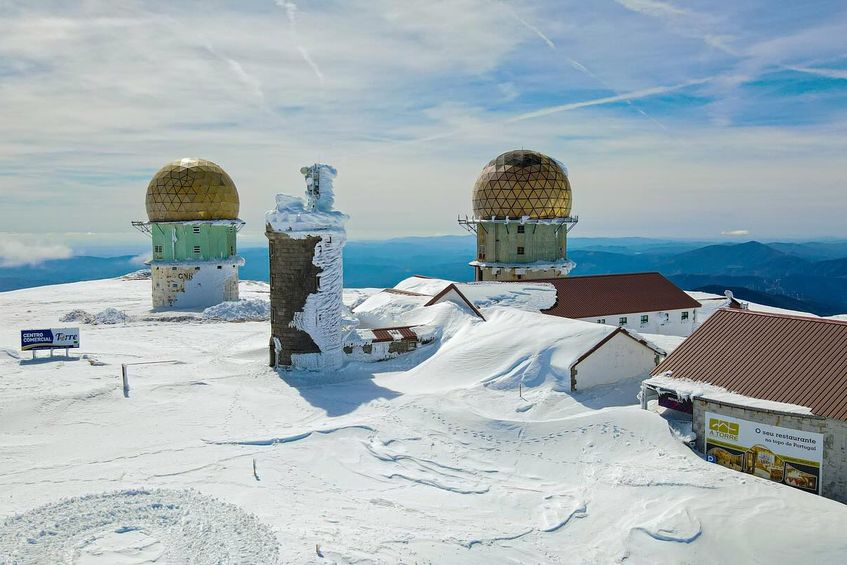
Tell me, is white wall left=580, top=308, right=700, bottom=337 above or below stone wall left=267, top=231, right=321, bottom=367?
below

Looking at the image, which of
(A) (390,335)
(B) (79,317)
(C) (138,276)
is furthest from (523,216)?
(C) (138,276)

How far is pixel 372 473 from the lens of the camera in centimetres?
1334

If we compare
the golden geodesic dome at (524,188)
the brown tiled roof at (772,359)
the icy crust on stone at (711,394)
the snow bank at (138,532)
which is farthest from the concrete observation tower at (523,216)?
the snow bank at (138,532)

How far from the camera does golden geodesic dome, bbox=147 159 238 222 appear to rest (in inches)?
1368

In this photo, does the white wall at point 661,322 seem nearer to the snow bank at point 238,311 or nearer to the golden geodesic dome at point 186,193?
the snow bank at point 238,311

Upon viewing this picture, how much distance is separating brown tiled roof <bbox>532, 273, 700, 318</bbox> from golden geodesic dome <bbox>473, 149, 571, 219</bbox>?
4.70 m

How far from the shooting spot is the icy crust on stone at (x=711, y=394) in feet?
44.0

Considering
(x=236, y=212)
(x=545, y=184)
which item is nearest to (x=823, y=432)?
(x=545, y=184)

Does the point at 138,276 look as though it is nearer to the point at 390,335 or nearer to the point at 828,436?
the point at 390,335

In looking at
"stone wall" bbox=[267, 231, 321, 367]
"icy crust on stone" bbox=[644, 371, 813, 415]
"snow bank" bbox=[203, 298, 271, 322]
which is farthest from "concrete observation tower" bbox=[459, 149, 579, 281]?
"icy crust on stone" bbox=[644, 371, 813, 415]

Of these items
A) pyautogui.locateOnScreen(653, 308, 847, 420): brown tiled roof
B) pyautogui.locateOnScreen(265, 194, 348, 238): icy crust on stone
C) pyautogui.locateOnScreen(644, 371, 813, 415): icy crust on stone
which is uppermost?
pyautogui.locateOnScreen(265, 194, 348, 238): icy crust on stone

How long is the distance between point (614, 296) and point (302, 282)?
1585 centimetres

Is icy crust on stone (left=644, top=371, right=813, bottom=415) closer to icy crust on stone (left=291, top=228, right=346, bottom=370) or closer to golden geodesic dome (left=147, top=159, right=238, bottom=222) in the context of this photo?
icy crust on stone (left=291, top=228, right=346, bottom=370)

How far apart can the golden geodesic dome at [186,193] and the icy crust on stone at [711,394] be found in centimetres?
2750
